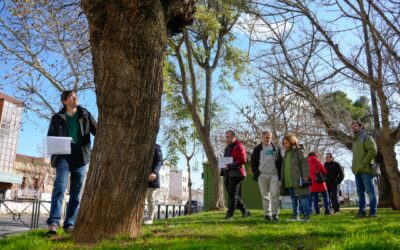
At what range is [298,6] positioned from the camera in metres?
8.86

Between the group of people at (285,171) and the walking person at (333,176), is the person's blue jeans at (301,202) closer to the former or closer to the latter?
the group of people at (285,171)

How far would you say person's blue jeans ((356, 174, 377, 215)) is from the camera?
7.54 metres

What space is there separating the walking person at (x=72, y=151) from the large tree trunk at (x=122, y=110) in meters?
0.95

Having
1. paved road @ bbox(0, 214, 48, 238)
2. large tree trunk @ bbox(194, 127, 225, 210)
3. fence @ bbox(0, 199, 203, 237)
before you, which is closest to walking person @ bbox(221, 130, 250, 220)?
paved road @ bbox(0, 214, 48, 238)

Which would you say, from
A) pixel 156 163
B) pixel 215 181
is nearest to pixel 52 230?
pixel 156 163

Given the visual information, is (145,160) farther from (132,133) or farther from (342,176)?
(342,176)

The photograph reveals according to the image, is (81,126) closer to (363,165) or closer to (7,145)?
(363,165)

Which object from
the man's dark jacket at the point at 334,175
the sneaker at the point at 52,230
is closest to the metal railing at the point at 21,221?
the sneaker at the point at 52,230

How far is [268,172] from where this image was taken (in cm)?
724

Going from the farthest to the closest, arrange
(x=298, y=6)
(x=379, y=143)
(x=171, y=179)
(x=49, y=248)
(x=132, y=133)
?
(x=171, y=179) < (x=379, y=143) < (x=298, y=6) < (x=132, y=133) < (x=49, y=248)

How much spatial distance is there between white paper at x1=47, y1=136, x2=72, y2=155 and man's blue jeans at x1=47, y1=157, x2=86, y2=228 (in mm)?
208

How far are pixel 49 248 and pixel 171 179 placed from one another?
109m

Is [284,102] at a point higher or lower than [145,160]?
higher

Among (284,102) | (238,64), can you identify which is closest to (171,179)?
(238,64)
